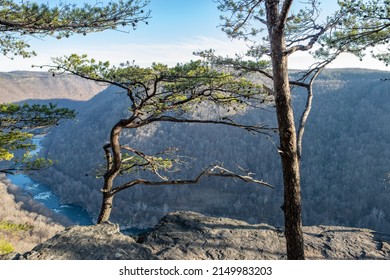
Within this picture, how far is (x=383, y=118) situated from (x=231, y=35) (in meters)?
110

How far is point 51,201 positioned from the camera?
79.0 meters

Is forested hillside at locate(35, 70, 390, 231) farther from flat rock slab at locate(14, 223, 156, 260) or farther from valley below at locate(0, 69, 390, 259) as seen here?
flat rock slab at locate(14, 223, 156, 260)

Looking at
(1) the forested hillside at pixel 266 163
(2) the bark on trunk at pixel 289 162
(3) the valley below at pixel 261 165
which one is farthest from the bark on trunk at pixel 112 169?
(1) the forested hillside at pixel 266 163

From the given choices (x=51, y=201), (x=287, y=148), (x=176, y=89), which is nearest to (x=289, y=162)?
(x=287, y=148)

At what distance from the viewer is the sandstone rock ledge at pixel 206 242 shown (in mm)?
4594

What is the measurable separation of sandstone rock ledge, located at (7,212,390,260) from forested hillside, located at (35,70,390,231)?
62930mm

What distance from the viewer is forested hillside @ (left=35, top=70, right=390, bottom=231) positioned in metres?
71.9

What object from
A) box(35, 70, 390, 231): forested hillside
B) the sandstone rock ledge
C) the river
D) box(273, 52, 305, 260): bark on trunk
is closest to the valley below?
box(35, 70, 390, 231): forested hillside

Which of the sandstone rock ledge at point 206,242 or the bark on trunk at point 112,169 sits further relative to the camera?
the bark on trunk at point 112,169

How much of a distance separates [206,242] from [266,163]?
294ft

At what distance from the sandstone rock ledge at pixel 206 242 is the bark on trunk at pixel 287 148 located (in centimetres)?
217

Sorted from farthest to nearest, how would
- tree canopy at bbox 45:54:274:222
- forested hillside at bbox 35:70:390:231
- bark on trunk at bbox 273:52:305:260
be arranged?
1. forested hillside at bbox 35:70:390:231
2. tree canopy at bbox 45:54:274:222
3. bark on trunk at bbox 273:52:305:260

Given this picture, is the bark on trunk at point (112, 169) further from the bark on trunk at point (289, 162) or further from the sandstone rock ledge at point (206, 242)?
the bark on trunk at point (289, 162)

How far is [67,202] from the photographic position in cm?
7812
